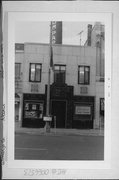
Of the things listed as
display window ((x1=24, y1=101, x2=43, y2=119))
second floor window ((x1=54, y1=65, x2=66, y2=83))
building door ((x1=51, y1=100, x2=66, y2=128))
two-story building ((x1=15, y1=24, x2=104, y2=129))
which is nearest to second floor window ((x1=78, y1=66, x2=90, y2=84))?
two-story building ((x1=15, y1=24, x2=104, y2=129))

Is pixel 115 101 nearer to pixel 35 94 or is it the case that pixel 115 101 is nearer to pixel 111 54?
pixel 111 54

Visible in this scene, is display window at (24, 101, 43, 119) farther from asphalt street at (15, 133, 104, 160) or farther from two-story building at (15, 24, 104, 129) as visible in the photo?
asphalt street at (15, 133, 104, 160)

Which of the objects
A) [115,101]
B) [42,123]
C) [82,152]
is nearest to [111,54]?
[115,101]

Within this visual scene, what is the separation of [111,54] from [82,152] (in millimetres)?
1069

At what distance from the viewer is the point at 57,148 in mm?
3529

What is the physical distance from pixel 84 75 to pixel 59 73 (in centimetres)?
51

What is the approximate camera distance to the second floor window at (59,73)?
4.25 metres

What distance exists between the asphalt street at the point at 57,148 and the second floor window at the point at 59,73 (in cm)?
93

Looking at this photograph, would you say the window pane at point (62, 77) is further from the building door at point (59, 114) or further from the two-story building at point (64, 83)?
the building door at point (59, 114)

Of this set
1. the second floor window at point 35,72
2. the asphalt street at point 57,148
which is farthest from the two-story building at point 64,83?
the asphalt street at point 57,148

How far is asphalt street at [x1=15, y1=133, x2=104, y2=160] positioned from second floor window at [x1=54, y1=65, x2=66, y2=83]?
0.93m

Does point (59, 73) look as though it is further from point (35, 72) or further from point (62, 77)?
point (35, 72)

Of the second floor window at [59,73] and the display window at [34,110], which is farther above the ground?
the second floor window at [59,73]

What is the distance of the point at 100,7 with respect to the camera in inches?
121
